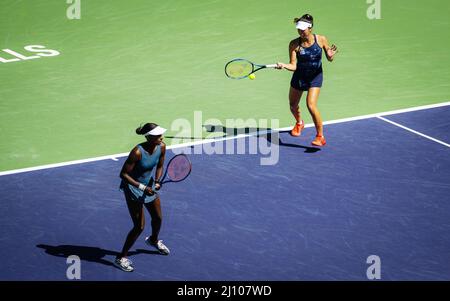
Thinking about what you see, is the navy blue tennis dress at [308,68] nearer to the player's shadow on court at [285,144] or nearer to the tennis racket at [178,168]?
the player's shadow on court at [285,144]

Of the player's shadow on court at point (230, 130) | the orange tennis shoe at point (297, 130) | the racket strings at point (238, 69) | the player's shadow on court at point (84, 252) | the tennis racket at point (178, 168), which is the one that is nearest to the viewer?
the tennis racket at point (178, 168)

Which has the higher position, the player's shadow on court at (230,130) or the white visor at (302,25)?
the white visor at (302,25)

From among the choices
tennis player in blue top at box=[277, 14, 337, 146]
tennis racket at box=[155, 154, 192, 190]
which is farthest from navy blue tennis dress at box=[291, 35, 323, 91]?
tennis racket at box=[155, 154, 192, 190]

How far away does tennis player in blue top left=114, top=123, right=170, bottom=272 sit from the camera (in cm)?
1085

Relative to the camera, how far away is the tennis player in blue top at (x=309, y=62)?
14445 millimetres

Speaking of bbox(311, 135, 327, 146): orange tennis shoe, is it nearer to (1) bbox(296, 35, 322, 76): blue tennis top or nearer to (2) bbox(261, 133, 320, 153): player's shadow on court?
(2) bbox(261, 133, 320, 153): player's shadow on court

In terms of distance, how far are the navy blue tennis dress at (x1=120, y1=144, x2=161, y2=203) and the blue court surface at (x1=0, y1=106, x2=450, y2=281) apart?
3.31ft

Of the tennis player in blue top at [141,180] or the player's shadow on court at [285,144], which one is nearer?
the tennis player in blue top at [141,180]

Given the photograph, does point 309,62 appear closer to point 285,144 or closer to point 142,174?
point 285,144

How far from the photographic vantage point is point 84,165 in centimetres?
1450

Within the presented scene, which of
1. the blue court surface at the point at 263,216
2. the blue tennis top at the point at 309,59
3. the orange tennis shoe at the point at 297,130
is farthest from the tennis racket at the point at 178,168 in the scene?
the orange tennis shoe at the point at 297,130

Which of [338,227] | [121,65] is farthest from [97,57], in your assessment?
[338,227]
